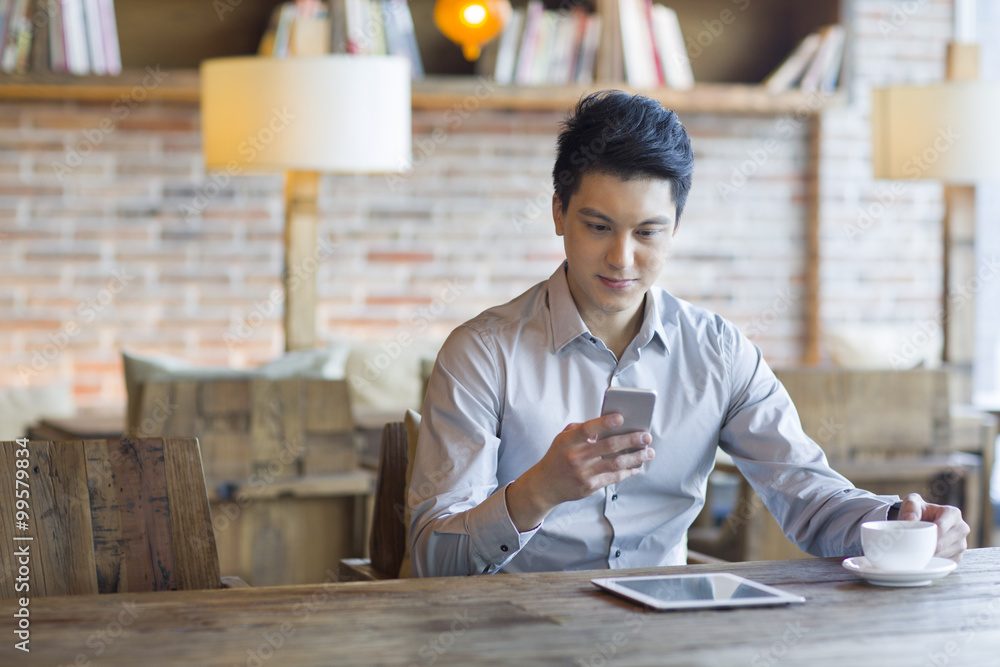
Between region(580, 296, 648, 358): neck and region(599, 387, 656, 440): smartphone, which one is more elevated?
region(580, 296, 648, 358): neck

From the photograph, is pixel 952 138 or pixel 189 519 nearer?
pixel 189 519

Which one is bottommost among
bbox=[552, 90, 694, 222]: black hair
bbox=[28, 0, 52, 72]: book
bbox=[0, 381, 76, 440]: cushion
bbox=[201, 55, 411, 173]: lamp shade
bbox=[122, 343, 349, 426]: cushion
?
bbox=[0, 381, 76, 440]: cushion

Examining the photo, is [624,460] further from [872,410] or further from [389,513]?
[872,410]

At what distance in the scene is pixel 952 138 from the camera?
351 cm

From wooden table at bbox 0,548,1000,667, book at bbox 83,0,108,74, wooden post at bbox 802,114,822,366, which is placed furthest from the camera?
wooden post at bbox 802,114,822,366

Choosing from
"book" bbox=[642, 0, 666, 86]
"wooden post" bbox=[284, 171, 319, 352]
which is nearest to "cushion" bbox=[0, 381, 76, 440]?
"wooden post" bbox=[284, 171, 319, 352]

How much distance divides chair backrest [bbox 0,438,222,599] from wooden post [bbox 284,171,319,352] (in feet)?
6.43

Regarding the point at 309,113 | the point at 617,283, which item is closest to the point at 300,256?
the point at 309,113

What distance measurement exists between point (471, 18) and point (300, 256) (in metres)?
0.98

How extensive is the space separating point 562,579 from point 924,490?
6.04 feet

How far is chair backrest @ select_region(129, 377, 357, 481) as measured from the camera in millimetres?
2297

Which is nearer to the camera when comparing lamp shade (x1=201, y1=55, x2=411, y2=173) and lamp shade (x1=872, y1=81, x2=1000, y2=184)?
lamp shade (x1=201, y1=55, x2=411, y2=173)

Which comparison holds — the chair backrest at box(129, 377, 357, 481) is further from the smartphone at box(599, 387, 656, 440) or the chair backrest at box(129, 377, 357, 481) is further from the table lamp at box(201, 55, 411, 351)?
the smartphone at box(599, 387, 656, 440)

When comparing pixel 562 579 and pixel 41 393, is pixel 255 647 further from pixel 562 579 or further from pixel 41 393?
pixel 41 393
